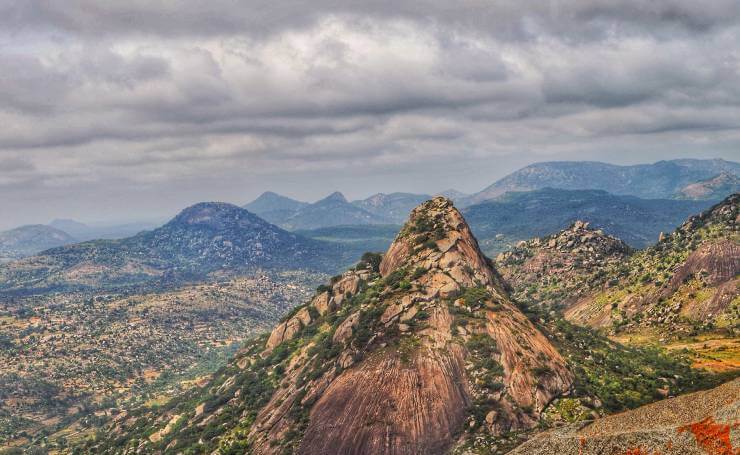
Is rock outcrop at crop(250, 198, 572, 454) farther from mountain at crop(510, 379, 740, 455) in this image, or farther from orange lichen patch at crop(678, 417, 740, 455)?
orange lichen patch at crop(678, 417, 740, 455)

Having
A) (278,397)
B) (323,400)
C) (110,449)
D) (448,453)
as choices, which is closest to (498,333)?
(448,453)

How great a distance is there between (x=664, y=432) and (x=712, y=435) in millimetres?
7281

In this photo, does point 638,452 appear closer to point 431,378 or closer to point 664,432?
point 664,432

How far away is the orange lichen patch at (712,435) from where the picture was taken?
7325 cm

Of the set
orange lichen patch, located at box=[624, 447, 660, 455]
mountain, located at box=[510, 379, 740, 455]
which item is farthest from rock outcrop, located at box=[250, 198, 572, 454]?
orange lichen patch, located at box=[624, 447, 660, 455]

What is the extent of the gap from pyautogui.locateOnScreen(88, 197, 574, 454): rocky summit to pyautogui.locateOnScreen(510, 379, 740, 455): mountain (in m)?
15.6

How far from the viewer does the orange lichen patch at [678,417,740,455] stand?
240 ft

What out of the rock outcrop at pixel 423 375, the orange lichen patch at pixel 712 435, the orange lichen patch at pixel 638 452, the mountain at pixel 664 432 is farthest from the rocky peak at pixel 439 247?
the orange lichen patch at pixel 712 435

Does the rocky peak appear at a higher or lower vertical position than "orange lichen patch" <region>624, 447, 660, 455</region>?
higher

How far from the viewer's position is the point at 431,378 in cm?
11519

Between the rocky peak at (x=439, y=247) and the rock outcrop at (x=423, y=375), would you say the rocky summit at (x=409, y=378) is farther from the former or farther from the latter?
the rocky peak at (x=439, y=247)

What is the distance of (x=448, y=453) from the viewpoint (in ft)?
346

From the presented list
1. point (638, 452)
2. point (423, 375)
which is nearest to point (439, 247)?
point (423, 375)

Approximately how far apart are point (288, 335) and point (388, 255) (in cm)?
4582
